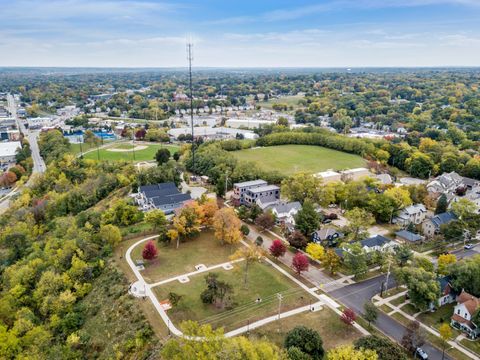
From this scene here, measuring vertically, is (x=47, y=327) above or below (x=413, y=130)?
below

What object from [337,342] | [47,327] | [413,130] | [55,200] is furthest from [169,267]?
[413,130]

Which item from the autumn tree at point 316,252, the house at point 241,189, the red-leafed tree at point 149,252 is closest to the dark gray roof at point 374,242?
the autumn tree at point 316,252

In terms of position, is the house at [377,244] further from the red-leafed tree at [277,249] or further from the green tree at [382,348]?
the green tree at [382,348]

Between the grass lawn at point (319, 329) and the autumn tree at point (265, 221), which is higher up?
the autumn tree at point (265, 221)

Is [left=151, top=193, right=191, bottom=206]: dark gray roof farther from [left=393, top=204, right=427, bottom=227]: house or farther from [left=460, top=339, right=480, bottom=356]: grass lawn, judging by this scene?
[left=460, top=339, right=480, bottom=356]: grass lawn

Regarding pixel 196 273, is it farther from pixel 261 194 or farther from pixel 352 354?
pixel 261 194

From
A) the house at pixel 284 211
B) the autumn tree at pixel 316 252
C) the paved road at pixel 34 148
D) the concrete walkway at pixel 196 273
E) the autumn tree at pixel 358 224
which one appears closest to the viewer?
the concrete walkway at pixel 196 273

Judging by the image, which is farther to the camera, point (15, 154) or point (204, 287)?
point (15, 154)

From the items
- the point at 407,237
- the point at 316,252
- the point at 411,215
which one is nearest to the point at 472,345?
the point at 316,252

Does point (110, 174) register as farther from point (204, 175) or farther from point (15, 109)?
point (15, 109)
